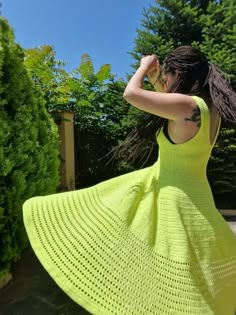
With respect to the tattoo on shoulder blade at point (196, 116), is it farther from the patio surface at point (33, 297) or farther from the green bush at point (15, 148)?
the patio surface at point (33, 297)

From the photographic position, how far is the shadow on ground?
2555 millimetres

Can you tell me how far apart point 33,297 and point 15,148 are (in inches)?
49.7

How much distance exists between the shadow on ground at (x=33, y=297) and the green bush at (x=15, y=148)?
0.29 meters

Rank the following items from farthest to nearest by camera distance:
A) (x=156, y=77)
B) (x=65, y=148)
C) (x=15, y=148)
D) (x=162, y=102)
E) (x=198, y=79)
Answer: (x=65, y=148) → (x=15, y=148) → (x=156, y=77) → (x=198, y=79) → (x=162, y=102)

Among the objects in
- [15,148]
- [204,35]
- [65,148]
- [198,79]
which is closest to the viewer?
[198,79]

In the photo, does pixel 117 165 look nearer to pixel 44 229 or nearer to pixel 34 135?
pixel 34 135

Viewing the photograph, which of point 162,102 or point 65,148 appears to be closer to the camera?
point 162,102

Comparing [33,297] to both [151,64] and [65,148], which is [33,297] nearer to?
[151,64]

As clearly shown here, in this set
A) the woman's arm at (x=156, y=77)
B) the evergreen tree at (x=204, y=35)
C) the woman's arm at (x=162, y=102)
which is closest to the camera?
the woman's arm at (x=162, y=102)

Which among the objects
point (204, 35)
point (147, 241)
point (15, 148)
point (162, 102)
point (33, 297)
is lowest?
point (33, 297)

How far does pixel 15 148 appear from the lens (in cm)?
273

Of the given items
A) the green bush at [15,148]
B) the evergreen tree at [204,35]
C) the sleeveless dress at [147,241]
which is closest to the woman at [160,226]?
the sleeveless dress at [147,241]

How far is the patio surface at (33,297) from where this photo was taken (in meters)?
2.56

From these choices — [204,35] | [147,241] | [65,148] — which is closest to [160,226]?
[147,241]
